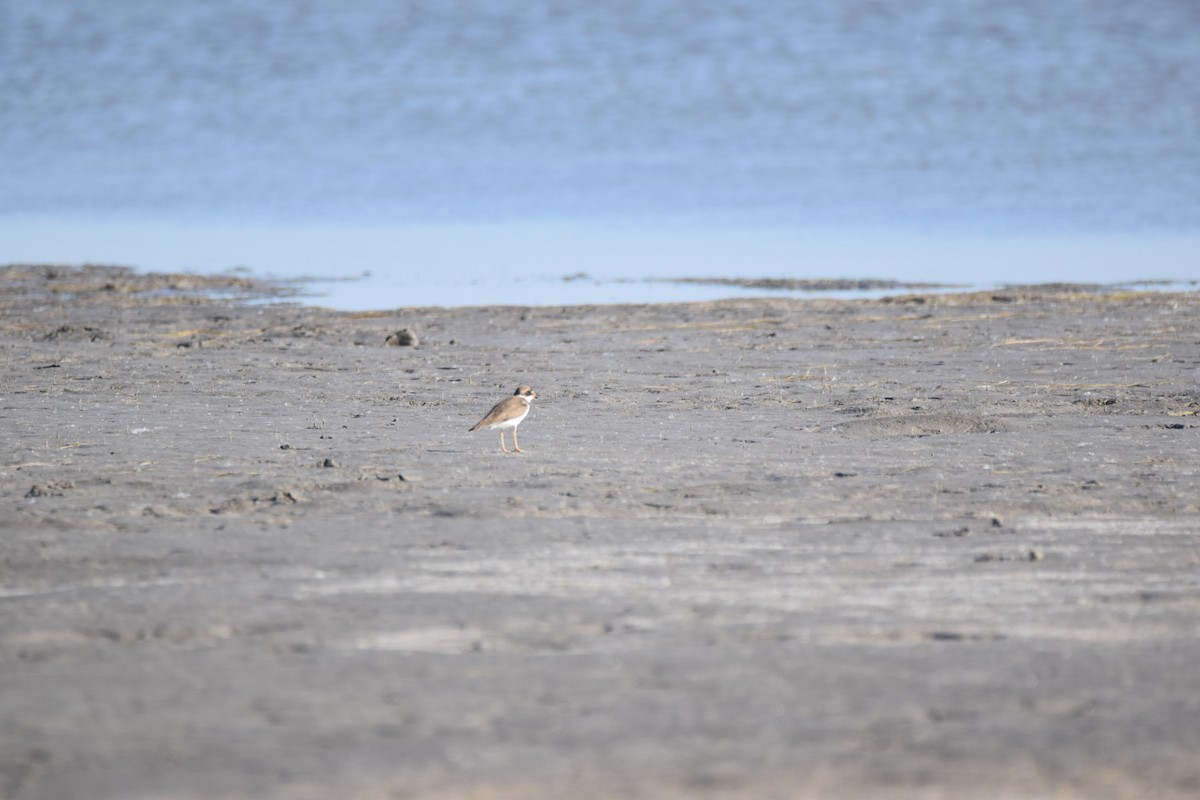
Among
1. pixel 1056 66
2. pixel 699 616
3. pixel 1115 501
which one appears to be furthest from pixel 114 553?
pixel 1056 66

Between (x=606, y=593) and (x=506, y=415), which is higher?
(x=506, y=415)

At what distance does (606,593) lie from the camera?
21.7 feet

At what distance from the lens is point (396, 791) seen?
456 centimetres

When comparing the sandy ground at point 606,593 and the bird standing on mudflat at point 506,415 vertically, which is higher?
the bird standing on mudflat at point 506,415

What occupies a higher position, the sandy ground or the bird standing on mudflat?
the bird standing on mudflat

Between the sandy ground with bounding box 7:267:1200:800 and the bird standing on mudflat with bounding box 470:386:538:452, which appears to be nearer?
the sandy ground with bounding box 7:267:1200:800

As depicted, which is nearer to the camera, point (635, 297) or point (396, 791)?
point (396, 791)

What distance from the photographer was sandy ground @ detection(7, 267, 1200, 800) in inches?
190

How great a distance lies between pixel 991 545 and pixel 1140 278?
67.1 ft

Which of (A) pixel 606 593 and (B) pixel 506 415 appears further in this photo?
(B) pixel 506 415

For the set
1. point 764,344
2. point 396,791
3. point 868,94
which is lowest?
point 396,791

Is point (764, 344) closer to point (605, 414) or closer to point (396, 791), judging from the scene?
point (605, 414)

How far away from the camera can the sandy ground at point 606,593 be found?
4832mm

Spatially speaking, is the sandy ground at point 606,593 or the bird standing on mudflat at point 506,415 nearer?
the sandy ground at point 606,593
